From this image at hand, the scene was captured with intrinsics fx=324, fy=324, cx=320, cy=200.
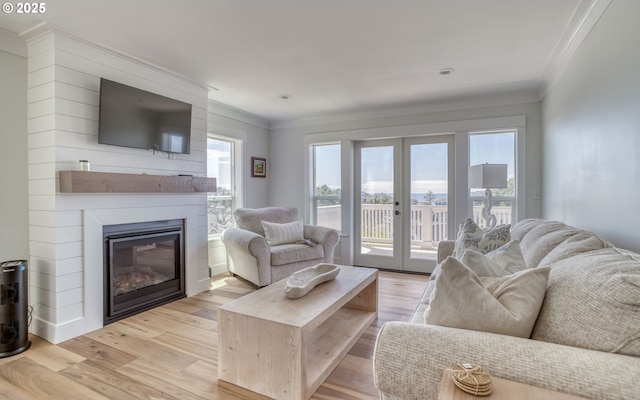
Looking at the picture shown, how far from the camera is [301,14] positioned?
2.19 metres

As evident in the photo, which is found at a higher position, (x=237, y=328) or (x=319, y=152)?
(x=319, y=152)

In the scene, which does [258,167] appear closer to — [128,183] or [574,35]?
[128,183]

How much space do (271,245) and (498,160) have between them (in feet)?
10.0

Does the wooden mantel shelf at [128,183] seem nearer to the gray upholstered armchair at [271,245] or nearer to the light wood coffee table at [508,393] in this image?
the gray upholstered armchair at [271,245]

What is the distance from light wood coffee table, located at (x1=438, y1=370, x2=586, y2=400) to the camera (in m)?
0.83

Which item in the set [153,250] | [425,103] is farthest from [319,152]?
[153,250]

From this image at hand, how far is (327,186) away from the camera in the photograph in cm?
513

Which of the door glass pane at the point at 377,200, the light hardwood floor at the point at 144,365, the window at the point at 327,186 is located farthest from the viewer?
the window at the point at 327,186

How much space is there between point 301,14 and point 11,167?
2.51 meters

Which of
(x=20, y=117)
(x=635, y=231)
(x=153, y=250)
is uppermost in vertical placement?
(x=20, y=117)

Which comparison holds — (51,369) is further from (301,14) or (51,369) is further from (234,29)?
(301,14)

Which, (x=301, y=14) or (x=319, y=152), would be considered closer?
(x=301, y=14)

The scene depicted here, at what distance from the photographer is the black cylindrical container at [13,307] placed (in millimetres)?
2234

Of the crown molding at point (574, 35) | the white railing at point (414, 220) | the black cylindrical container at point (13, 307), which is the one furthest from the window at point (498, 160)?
the black cylindrical container at point (13, 307)
